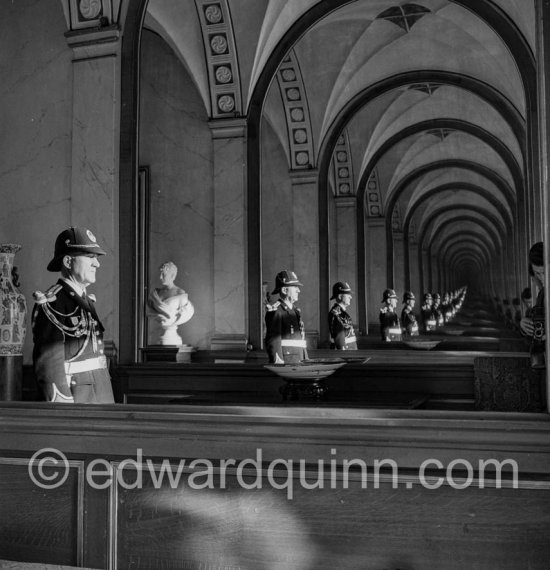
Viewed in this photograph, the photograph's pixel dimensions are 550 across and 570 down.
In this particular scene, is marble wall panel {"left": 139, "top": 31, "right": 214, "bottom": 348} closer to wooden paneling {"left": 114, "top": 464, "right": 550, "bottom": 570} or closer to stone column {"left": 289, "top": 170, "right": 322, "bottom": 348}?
stone column {"left": 289, "top": 170, "right": 322, "bottom": 348}

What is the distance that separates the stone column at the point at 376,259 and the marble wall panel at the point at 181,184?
37.5ft

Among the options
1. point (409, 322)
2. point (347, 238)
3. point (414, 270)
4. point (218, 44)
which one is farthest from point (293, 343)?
point (414, 270)

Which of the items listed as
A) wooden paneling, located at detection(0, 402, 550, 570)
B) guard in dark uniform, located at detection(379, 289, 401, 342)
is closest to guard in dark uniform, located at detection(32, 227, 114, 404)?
wooden paneling, located at detection(0, 402, 550, 570)

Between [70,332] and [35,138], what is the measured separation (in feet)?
11.3

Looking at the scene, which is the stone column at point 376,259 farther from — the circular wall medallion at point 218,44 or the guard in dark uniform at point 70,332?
the guard in dark uniform at point 70,332

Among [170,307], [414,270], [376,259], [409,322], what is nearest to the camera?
[170,307]

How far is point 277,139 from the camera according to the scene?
568 inches

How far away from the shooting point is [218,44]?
9305mm

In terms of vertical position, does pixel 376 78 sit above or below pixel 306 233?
above

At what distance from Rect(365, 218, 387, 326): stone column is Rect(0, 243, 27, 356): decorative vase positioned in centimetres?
1589

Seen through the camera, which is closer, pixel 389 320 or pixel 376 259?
pixel 389 320

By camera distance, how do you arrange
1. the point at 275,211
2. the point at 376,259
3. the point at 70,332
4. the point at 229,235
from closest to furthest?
the point at 70,332, the point at 229,235, the point at 275,211, the point at 376,259

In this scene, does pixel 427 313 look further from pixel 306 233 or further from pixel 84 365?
pixel 84 365

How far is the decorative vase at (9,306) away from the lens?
5.27 meters
